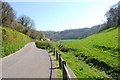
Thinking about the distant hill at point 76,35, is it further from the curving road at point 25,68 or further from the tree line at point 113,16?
the curving road at point 25,68

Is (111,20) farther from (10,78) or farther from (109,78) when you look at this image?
(10,78)

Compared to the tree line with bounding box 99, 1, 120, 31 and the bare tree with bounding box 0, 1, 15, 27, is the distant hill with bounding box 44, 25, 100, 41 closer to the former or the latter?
the tree line with bounding box 99, 1, 120, 31

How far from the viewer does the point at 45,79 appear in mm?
6832

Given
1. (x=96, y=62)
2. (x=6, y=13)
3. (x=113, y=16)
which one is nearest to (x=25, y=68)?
(x=96, y=62)

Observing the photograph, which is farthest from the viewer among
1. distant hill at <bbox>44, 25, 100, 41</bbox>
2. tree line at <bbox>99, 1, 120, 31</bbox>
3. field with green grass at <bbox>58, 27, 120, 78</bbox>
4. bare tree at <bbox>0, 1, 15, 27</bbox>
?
distant hill at <bbox>44, 25, 100, 41</bbox>

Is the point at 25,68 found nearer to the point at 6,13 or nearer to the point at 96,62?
the point at 96,62

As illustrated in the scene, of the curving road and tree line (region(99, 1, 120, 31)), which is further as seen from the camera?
tree line (region(99, 1, 120, 31))

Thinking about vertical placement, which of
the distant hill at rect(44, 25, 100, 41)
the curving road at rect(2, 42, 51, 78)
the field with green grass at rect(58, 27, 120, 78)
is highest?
the distant hill at rect(44, 25, 100, 41)

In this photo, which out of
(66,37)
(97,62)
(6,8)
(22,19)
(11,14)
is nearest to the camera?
(97,62)

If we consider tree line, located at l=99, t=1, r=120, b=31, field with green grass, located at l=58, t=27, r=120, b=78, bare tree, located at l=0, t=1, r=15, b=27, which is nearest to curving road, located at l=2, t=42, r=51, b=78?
field with green grass, located at l=58, t=27, r=120, b=78

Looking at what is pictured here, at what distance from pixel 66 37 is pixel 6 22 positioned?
109m

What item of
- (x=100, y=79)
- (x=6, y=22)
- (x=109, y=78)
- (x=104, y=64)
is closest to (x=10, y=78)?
(x=100, y=79)

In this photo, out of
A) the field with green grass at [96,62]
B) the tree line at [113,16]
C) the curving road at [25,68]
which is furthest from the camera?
the tree line at [113,16]

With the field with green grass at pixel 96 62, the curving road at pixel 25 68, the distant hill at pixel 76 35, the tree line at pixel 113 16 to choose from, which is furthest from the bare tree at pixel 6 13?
the distant hill at pixel 76 35
